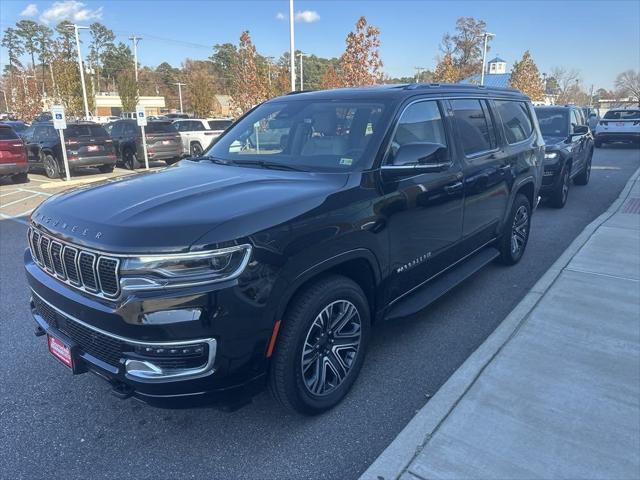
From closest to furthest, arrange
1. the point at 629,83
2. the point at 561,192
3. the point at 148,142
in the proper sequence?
the point at 561,192
the point at 148,142
the point at 629,83

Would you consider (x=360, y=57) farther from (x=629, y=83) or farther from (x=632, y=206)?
(x=629, y=83)

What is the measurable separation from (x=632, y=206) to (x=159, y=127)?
14214 mm

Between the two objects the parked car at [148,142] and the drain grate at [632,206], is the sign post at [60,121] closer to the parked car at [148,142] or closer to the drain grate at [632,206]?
the parked car at [148,142]

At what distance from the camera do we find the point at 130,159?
1709 centimetres

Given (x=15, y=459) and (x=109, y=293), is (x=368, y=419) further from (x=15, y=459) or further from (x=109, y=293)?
(x=15, y=459)

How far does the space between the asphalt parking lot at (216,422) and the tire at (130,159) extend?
527 inches

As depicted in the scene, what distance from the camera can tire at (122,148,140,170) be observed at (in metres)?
17.0

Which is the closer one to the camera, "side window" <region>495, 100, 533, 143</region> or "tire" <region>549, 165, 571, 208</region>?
"side window" <region>495, 100, 533, 143</region>

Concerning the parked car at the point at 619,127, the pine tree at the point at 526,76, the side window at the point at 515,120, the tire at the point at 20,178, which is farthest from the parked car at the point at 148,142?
the pine tree at the point at 526,76

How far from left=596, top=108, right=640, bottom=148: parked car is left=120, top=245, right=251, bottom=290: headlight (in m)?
24.6

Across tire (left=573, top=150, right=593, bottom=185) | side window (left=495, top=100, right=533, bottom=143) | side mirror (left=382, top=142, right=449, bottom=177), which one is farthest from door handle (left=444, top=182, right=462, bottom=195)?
tire (left=573, top=150, right=593, bottom=185)

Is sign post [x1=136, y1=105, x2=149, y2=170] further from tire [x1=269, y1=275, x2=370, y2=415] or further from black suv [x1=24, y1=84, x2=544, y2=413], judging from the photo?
tire [x1=269, y1=275, x2=370, y2=415]

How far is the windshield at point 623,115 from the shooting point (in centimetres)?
2196

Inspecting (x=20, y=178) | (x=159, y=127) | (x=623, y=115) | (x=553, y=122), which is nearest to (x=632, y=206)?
(x=553, y=122)
